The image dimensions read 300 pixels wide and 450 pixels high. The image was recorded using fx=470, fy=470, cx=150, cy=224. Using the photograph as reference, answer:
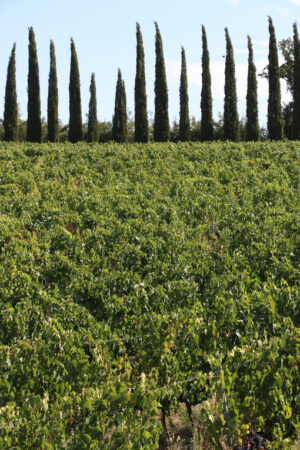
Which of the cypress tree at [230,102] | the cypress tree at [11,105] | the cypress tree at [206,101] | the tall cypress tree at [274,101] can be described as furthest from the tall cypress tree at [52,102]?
the tall cypress tree at [274,101]

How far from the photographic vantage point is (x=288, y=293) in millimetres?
7594

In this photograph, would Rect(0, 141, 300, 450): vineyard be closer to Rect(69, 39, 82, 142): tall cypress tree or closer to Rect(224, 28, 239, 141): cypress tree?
Rect(224, 28, 239, 141): cypress tree

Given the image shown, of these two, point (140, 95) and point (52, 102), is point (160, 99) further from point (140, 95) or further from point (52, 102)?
point (52, 102)

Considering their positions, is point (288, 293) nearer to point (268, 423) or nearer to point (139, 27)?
point (268, 423)

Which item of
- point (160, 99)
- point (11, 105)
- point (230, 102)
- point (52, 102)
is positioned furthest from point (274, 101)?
point (11, 105)

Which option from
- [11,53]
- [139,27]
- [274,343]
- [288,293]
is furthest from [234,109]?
[274,343]

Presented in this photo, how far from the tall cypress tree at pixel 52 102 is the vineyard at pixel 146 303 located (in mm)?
16646

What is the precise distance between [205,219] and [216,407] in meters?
7.86

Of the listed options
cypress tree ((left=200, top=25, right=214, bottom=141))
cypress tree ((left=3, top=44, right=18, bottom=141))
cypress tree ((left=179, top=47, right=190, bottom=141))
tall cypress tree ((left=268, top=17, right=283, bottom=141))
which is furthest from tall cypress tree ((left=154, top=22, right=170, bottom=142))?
cypress tree ((left=3, top=44, right=18, bottom=141))

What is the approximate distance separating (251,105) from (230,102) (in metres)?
1.60

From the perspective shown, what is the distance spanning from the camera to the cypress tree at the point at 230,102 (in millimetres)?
32375

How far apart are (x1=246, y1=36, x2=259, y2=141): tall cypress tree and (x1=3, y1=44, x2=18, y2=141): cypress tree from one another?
16.4 metres

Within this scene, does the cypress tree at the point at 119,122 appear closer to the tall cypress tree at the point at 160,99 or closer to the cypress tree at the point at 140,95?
the cypress tree at the point at 140,95

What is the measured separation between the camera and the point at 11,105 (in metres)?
33.8
